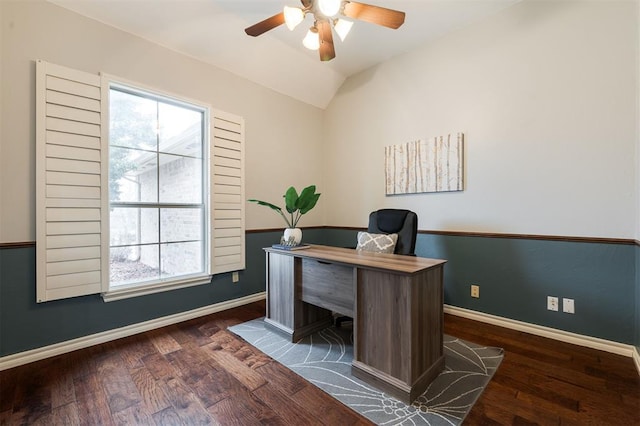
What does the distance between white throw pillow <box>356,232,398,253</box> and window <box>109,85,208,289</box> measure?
5.47 feet

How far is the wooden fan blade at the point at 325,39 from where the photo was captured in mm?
1977

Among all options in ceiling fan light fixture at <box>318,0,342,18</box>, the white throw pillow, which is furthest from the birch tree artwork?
ceiling fan light fixture at <box>318,0,342,18</box>

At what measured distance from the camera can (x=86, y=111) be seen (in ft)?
7.09

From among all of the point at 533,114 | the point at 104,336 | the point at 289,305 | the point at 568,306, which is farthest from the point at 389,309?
the point at 104,336

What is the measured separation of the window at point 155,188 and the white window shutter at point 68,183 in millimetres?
150

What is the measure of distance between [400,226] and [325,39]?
1.74 metres

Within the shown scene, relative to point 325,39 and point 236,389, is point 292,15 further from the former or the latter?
point 236,389

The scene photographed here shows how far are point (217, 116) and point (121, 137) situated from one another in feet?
2.99

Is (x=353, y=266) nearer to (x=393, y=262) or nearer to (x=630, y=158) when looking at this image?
(x=393, y=262)

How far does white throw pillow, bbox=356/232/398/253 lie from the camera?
2.55 metres

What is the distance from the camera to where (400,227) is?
8.85 ft

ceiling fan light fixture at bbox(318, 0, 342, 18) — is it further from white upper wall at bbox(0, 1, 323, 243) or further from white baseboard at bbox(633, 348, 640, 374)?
white baseboard at bbox(633, 348, 640, 374)

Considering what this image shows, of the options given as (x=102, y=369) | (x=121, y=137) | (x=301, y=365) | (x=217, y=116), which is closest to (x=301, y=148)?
(x=217, y=116)

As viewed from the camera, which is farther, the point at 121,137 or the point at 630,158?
the point at 121,137
